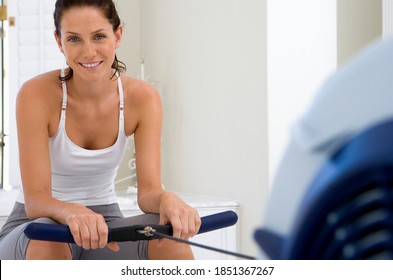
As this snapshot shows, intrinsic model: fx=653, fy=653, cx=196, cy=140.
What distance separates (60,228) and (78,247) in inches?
13.0

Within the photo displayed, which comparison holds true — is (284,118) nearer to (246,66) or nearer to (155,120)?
(246,66)

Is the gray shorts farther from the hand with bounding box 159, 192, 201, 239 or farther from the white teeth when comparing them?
the white teeth

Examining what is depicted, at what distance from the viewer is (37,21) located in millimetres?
3924

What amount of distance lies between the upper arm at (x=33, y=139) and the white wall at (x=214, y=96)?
166 cm

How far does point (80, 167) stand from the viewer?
64.5 inches

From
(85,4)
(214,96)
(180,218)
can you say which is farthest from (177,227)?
(214,96)

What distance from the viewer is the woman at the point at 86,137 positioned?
1459 millimetres

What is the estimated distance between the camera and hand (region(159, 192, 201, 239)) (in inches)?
51.9

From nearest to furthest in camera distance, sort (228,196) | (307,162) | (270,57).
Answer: (307,162) → (270,57) → (228,196)

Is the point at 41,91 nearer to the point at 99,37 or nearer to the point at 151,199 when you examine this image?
the point at 99,37

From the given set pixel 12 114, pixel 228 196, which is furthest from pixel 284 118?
pixel 12 114

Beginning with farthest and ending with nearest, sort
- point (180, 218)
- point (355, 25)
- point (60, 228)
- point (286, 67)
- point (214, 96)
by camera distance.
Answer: point (214, 96)
point (286, 67)
point (355, 25)
point (180, 218)
point (60, 228)

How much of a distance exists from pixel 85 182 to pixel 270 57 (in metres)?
1.61

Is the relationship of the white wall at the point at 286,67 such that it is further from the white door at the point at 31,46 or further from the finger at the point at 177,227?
the finger at the point at 177,227
